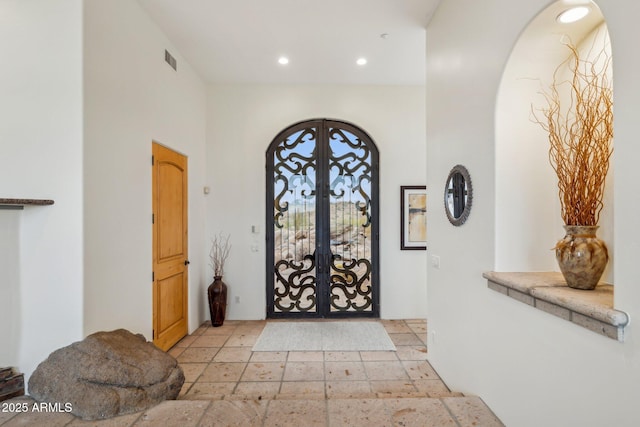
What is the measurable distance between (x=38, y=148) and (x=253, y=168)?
2643 millimetres

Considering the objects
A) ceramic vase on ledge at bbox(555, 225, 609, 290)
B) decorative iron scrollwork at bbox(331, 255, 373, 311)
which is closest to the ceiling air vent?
decorative iron scrollwork at bbox(331, 255, 373, 311)

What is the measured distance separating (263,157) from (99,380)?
328 centimetres

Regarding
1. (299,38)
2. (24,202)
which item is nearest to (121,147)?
(24,202)

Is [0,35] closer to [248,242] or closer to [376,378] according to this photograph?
[248,242]

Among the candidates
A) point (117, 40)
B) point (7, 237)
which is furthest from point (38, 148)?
point (117, 40)

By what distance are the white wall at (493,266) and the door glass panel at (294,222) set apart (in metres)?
1.95

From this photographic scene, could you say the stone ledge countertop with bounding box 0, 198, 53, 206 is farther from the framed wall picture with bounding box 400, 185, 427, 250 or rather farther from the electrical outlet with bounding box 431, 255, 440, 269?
the framed wall picture with bounding box 400, 185, 427, 250

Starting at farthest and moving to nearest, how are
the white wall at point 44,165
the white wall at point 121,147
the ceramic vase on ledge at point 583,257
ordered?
1. the white wall at point 121,147
2. the white wall at point 44,165
3. the ceramic vase on ledge at point 583,257

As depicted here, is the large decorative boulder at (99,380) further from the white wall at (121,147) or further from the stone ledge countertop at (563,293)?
the stone ledge countertop at (563,293)

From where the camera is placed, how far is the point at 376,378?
9.56 ft

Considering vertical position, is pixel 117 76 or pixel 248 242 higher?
Result: pixel 117 76

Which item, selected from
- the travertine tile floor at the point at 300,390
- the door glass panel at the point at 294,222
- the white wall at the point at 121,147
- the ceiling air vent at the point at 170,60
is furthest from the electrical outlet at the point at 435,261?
the ceiling air vent at the point at 170,60

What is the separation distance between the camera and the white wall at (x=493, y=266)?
1145 mm

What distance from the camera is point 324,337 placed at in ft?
12.8
